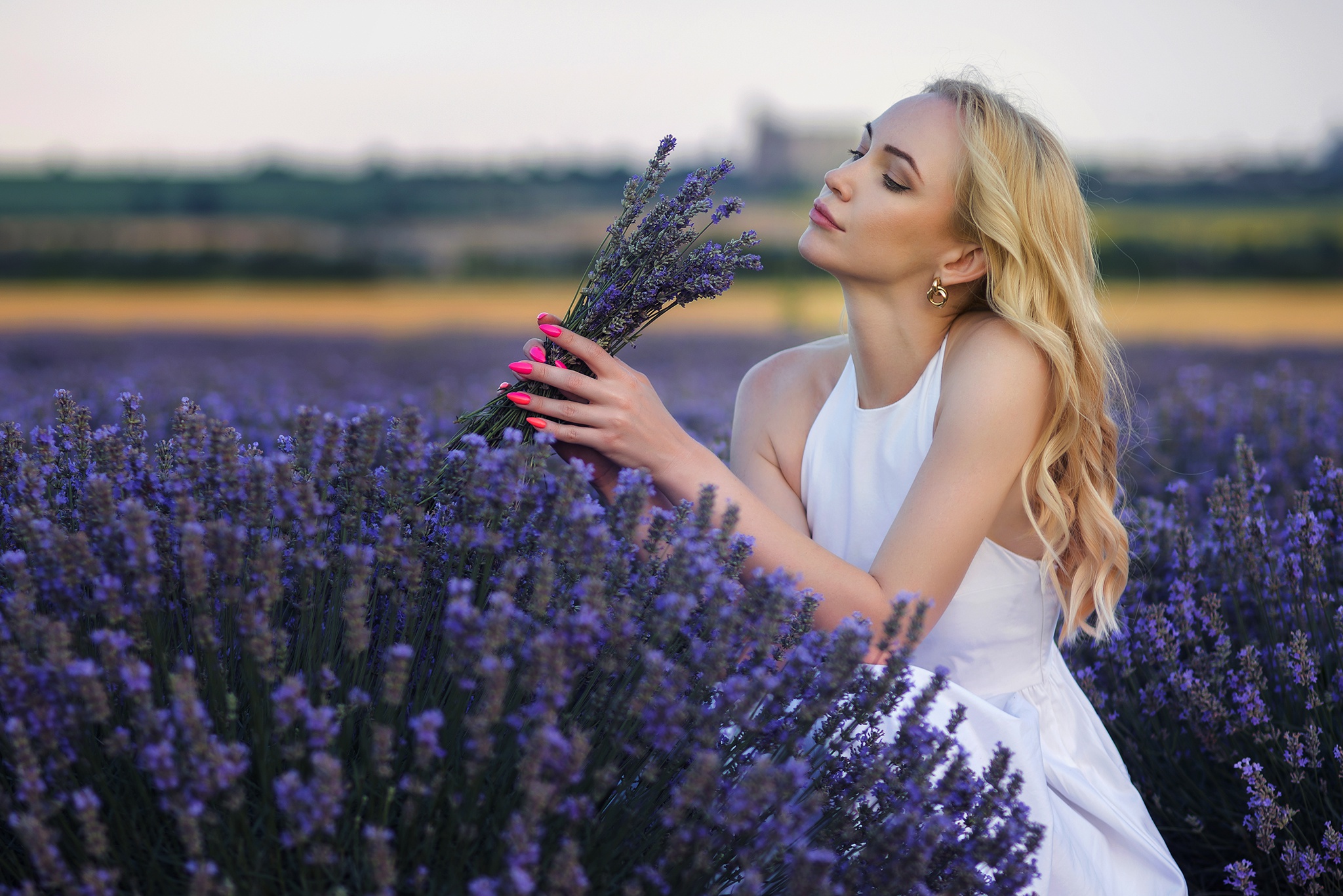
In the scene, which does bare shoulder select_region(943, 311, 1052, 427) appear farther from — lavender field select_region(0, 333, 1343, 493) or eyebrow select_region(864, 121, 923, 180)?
lavender field select_region(0, 333, 1343, 493)

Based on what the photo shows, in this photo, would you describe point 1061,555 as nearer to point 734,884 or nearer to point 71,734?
point 734,884

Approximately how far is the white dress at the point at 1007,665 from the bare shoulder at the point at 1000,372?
0.64 feet

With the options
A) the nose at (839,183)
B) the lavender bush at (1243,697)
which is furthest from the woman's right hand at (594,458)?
the lavender bush at (1243,697)

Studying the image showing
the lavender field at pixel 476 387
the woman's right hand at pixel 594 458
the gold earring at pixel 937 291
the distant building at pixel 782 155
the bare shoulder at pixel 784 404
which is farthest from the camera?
the distant building at pixel 782 155

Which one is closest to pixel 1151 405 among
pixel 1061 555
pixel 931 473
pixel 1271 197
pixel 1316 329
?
pixel 1061 555

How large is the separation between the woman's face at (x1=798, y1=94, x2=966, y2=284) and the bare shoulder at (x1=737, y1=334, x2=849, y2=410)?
0.56 m

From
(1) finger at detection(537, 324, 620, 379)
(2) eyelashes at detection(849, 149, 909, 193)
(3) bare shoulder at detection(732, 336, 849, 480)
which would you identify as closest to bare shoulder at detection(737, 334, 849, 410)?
(3) bare shoulder at detection(732, 336, 849, 480)

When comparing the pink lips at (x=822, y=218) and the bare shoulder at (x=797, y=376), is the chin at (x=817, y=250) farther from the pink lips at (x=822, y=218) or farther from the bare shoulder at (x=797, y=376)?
the bare shoulder at (x=797, y=376)

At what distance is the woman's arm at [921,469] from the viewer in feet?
5.65

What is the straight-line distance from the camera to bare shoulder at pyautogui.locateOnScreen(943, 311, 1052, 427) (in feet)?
6.32

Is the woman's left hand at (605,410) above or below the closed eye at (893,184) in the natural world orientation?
below

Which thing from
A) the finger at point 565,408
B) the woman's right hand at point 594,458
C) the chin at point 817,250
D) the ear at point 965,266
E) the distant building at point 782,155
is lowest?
the finger at point 565,408

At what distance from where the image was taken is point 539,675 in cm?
100

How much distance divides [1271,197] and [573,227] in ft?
63.7
